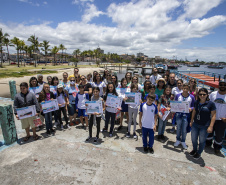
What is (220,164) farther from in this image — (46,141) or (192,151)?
(46,141)

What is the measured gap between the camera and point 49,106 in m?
5.02

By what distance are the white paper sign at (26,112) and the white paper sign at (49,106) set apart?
34 centimetres

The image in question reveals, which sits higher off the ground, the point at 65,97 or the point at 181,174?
the point at 65,97

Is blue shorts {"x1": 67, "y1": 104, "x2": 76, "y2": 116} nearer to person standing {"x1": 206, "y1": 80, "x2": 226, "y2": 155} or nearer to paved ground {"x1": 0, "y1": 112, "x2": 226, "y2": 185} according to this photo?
paved ground {"x1": 0, "y1": 112, "x2": 226, "y2": 185}

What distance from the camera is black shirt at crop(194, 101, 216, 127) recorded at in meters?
3.69

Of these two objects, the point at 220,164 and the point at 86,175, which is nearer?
the point at 86,175

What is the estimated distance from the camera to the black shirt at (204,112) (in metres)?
3.69

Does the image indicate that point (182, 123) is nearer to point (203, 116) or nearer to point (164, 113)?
point (164, 113)

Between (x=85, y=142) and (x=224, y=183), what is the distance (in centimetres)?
400

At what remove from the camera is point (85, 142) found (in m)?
4.77

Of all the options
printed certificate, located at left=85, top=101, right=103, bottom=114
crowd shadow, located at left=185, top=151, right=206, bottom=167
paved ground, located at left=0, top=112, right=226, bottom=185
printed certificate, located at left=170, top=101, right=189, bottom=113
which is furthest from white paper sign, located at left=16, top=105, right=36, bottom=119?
crowd shadow, located at left=185, top=151, right=206, bottom=167

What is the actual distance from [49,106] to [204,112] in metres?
5.13

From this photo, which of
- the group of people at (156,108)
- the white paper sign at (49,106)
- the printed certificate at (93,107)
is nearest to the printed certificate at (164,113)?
the group of people at (156,108)

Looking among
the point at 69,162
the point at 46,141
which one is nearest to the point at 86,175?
the point at 69,162
